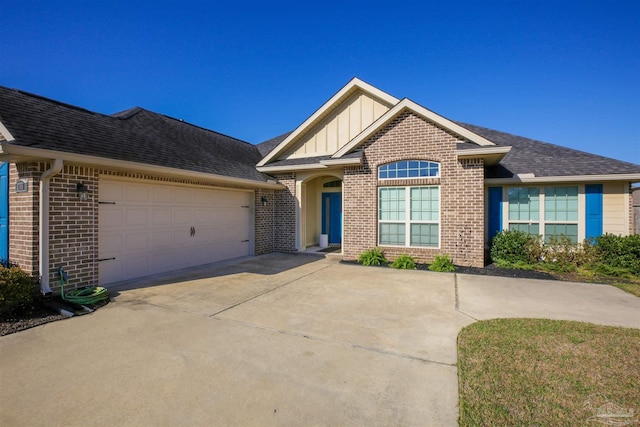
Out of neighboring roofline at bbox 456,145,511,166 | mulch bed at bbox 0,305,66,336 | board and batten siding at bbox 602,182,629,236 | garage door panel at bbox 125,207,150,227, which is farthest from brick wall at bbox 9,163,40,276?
board and batten siding at bbox 602,182,629,236

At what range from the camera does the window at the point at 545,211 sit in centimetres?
944

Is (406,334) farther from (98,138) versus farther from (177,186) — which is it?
(98,138)

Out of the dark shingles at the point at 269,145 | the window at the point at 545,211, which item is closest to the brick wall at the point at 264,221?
the dark shingles at the point at 269,145

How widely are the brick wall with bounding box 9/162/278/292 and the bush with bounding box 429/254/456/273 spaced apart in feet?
28.2

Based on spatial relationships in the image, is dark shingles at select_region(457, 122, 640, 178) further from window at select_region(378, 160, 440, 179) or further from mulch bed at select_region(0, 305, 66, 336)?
mulch bed at select_region(0, 305, 66, 336)

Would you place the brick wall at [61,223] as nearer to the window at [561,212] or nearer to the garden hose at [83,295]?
the garden hose at [83,295]

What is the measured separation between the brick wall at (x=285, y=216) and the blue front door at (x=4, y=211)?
7823mm

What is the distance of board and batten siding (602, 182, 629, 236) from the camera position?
29.6 feet

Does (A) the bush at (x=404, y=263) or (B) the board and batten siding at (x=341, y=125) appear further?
(B) the board and batten siding at (x=341, y=125)

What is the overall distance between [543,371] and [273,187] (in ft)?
33.2

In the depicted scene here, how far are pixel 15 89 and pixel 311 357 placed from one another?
9298mm

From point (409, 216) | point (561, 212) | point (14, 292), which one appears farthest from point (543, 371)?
point (561, 212)

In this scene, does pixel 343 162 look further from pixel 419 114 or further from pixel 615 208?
pixel 615 208

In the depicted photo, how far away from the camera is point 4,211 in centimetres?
620
